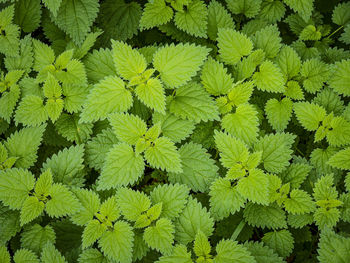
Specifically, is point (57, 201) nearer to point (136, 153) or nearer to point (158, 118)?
point (136, 153)

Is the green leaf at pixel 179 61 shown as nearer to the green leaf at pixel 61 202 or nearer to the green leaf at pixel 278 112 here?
the green leaf at pixel 278 112

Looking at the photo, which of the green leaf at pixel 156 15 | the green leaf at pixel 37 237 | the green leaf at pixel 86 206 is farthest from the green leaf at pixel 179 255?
the green leaf at pixel 156 15

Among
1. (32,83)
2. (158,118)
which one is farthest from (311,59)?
(32,83)

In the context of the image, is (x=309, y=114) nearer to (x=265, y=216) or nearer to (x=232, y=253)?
(x=265, y=216)

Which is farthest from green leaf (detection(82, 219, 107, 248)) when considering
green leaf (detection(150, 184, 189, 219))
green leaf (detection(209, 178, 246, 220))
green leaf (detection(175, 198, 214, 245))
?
green leaf (detection(209, 178, 246, 220))

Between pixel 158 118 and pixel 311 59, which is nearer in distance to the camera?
pixel 158 118

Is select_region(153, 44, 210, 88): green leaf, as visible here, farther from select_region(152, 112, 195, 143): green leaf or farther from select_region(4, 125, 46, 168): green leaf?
select_region(4, 125, 46, 168): green leaf
